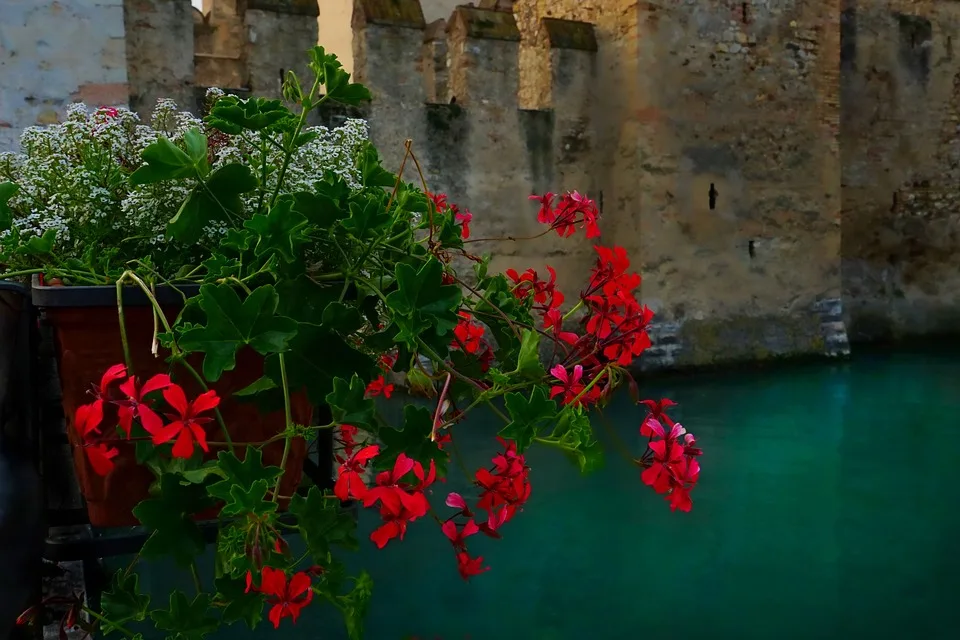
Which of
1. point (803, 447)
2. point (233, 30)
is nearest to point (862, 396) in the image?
point (803, 447)

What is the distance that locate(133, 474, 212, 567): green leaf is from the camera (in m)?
0.72

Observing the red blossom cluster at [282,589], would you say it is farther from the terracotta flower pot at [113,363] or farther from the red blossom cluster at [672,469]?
the red blossom cluster at [672,469]

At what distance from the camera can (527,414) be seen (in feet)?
2.49

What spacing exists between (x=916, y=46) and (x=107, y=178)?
31.3 ft

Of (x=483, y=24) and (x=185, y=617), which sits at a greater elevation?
(x=483, y=24)

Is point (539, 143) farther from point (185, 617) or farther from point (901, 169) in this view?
point (185, 617)

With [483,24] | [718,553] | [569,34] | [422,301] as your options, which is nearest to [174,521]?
[422,301]

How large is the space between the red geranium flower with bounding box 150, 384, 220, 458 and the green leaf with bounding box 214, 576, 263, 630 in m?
0.17

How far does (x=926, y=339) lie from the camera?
8.84 metres

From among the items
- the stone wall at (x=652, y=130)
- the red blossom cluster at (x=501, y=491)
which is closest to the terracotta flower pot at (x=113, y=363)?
the red blossom cluster at (x=501, y=491)

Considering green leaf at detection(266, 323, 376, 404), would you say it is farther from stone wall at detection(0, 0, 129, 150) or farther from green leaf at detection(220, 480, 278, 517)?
stone wall at detection(0, 0, 129, 150)

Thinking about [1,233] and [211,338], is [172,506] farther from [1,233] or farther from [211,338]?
[1,233]

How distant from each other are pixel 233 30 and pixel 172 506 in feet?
29.3

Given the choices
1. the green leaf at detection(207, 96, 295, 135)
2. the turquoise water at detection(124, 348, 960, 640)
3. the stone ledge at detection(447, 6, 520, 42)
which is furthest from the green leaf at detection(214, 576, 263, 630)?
the stone ledge at detection(447, 6, 520, 42)
